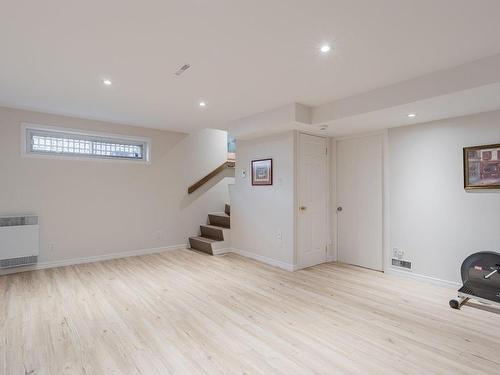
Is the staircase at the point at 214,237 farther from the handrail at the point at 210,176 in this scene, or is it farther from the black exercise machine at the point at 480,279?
the black exercise machine at the point at 480,279

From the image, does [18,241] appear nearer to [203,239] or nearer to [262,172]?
[203,239]

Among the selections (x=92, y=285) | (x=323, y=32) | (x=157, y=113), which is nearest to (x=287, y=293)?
(x=92, y=285)

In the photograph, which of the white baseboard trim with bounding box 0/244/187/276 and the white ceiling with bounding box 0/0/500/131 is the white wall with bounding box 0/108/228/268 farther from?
the white ceiling with bounding box 0/0/500/131

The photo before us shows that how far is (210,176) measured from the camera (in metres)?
6.11

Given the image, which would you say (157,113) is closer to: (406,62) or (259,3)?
(259,3)

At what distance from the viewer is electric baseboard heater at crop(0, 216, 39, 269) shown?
154 inches

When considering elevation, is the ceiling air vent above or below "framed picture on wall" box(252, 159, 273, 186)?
above

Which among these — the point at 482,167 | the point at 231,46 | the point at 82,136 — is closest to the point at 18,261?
the point at 82,136

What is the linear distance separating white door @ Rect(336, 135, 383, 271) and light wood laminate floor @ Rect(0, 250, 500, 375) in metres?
0.56

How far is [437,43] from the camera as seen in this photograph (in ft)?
7.34

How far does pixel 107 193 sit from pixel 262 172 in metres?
2.74

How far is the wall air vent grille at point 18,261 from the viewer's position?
3971mm

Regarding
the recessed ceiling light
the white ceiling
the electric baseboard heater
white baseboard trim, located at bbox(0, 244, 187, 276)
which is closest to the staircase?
white baseboard trim, located at bbox(0, 244, 187, 276)

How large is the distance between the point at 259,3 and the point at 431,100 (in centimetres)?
213
